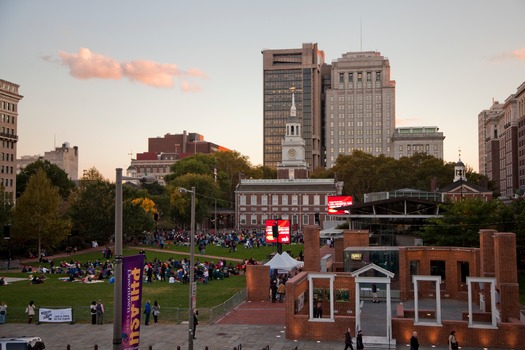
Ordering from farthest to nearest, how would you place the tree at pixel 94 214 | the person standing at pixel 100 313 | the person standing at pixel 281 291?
the tree at pixel 94 214 → the person standing at pixel 281 291 → the person standing at pixel 100 313

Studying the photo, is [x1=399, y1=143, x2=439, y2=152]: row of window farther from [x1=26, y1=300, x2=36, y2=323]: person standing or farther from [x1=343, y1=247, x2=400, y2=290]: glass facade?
[x1=26, y1=300, x2=36, y2=323]: person standing

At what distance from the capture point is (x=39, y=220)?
5584cm

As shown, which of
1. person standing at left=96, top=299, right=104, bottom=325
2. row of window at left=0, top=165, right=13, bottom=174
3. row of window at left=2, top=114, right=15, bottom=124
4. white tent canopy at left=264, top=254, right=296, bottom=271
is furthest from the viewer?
row of window at left=2, top=114, right=15, bottom=124

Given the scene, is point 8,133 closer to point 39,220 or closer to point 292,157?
point 39,220

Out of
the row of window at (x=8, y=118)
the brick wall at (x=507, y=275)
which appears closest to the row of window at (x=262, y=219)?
the row of window at (x=8, y=118)

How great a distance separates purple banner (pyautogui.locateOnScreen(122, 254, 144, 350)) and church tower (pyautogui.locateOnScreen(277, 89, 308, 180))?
106260mm

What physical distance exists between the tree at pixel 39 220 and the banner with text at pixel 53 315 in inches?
1143

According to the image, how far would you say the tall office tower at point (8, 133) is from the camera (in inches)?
3632

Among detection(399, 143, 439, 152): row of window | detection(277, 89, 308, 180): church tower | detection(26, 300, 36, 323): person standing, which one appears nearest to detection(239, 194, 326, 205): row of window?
detection(277, 89, 308, 180): church tower

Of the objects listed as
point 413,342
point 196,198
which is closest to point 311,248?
point 413,342

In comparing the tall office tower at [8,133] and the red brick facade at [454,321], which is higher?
the tall office tower at [8,133]

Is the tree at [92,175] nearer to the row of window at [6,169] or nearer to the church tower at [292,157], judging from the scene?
the row of window at [6,169]

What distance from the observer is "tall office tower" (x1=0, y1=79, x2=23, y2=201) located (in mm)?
92250

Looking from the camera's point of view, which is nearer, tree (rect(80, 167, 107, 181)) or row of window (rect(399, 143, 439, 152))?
tree (rect(80, 167, 107, 181))
